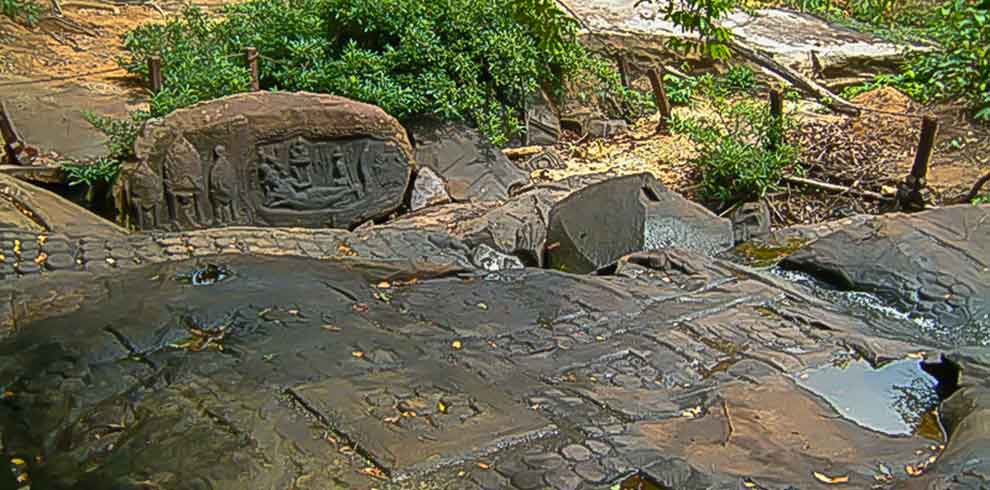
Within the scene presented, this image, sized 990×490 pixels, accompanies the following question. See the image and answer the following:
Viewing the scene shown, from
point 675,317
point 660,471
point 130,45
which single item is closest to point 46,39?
point 130,45

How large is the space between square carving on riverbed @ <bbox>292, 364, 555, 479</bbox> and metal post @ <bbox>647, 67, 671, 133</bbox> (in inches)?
259

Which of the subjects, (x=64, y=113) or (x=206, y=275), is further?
(x=64, y=113)

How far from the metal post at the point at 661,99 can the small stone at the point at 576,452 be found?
22.7 feet

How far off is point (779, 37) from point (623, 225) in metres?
6.58

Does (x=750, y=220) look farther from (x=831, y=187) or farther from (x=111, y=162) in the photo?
(x=111, y=162)

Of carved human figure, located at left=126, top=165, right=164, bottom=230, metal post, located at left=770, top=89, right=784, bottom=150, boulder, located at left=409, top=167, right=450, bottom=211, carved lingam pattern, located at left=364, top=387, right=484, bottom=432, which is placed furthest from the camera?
metal post, located at left=770, top=89, right=784, bottom=150

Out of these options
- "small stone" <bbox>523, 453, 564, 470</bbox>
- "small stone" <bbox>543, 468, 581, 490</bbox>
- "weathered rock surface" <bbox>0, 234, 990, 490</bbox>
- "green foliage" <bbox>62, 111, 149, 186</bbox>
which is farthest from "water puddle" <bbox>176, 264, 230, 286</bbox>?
"green foliage" <bbox>62, 111, 149, 186</bbox>

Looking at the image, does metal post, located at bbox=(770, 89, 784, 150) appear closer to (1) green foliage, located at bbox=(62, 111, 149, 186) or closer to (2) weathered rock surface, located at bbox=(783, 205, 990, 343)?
(2) weathered rock surface, located at bbox=(783, 205, 990, 343)

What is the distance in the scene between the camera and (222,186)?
638 centimetres

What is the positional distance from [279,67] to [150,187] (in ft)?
7.83

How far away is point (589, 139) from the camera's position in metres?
9.41

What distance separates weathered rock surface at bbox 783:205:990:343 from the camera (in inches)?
191

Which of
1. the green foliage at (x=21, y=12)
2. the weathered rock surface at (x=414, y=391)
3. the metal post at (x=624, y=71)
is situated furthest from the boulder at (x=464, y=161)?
the green foliage at (x=21, y=12)

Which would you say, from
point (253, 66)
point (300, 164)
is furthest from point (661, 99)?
point (300, 164)
